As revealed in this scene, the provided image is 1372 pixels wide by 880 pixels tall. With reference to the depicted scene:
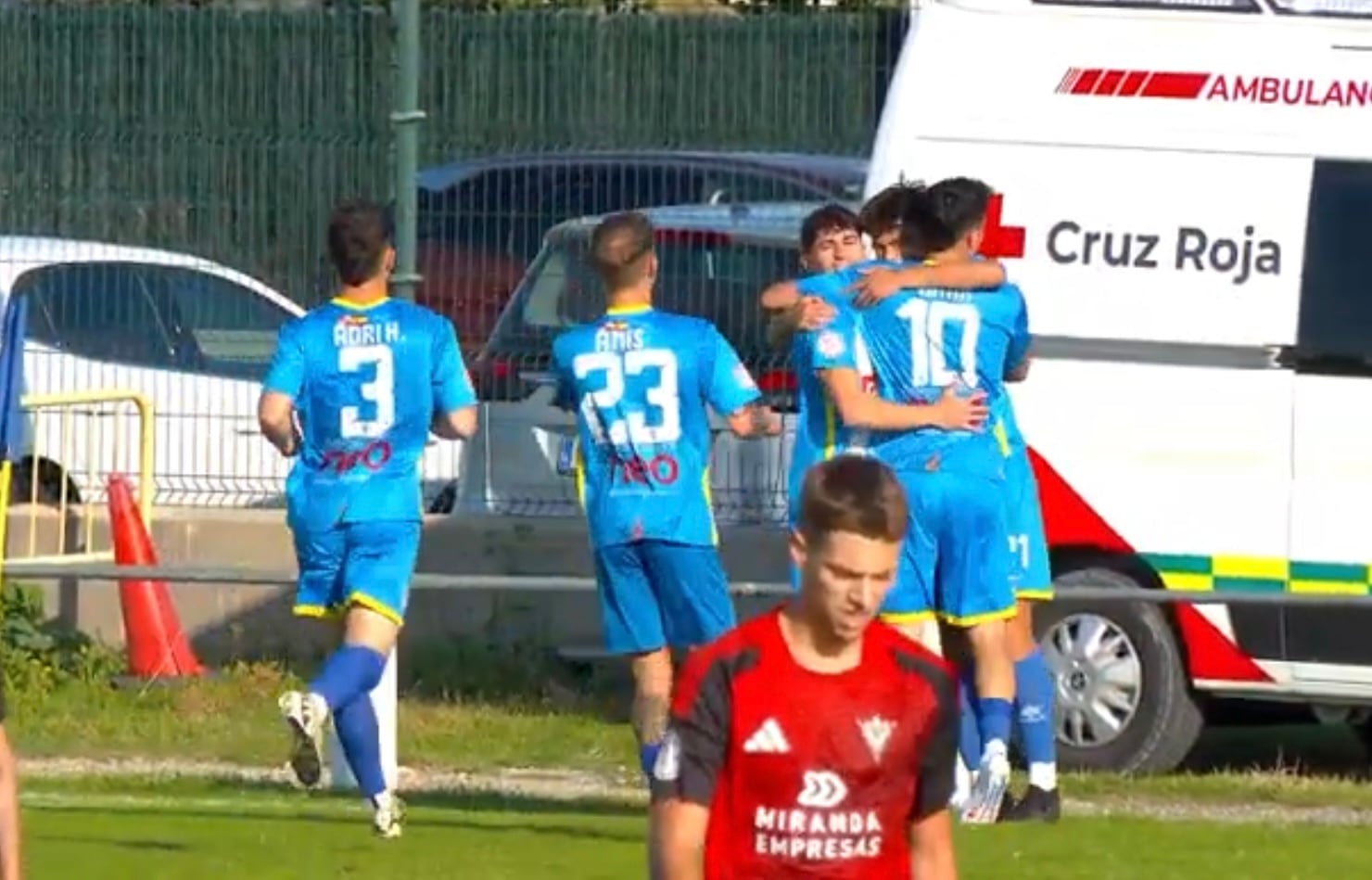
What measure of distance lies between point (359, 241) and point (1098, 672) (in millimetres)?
3860

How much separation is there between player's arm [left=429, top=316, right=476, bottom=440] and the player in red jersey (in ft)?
15.0

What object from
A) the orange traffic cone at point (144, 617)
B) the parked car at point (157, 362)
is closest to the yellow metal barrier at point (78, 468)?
the parked car at point (157, 362)

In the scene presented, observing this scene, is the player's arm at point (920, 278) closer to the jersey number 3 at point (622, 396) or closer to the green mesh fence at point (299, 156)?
the jersey number 3 at point (622, 396)

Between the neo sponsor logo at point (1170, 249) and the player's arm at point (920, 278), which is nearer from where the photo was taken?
the player's arm at point (920, 278)

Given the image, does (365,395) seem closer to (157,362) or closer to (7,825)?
(7,825)

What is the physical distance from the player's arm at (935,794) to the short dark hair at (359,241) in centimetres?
465

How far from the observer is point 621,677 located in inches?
593

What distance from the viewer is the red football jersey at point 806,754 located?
18.3 feet

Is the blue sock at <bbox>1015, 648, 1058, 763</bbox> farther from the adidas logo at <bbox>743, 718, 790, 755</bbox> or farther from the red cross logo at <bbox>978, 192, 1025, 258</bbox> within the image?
the adidas logo at <bbox>743, 718, 790, 755</bbox>

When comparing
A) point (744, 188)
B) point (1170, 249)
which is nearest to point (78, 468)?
point (744, 188)

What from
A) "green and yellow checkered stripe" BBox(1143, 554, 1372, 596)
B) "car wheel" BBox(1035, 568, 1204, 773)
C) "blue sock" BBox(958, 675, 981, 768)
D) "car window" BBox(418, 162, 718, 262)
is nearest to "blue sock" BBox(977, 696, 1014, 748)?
"blue sock" BBox(958, 675, 981, 768)

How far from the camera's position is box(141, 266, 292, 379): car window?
15312 millimetres

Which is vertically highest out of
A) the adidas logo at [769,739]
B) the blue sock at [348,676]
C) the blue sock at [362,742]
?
the adidas logo at [769,739]

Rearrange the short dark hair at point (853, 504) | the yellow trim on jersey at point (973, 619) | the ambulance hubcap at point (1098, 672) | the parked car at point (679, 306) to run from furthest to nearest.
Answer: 1. the parked car at point (679, 306)
2. the ambulance hubcap at point (1098, 672)
3. the yellow trim on jersey at point (973, 619)
4. the short dark hair at point (853, 504)
